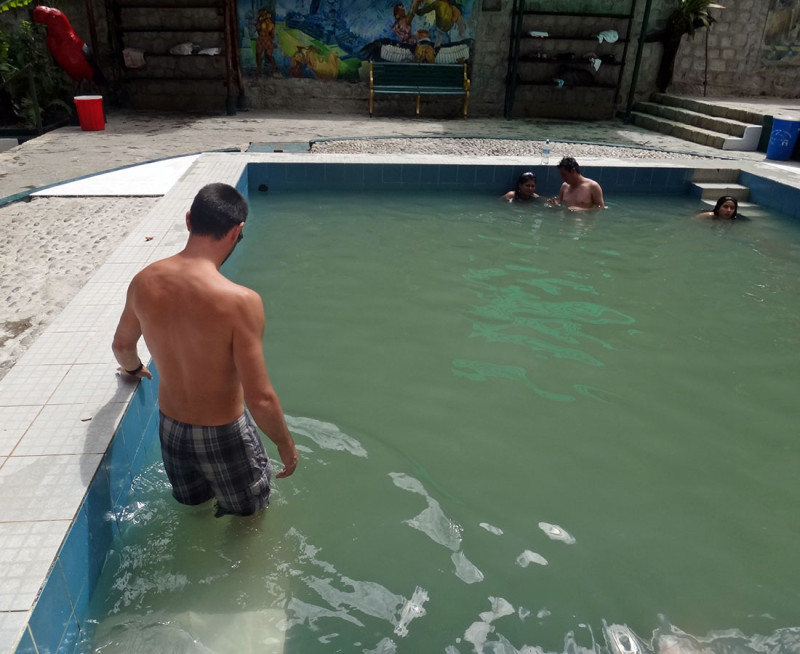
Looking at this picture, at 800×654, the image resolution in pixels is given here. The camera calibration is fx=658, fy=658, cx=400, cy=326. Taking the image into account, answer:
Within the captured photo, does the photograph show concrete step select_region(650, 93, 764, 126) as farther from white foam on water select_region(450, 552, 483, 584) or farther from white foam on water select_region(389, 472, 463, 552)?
white foam on water select_region(450, 552, 483, 584)

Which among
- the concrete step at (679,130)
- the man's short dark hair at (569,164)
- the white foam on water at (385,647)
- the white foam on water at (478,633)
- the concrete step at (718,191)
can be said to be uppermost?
the man's short dark hair at (569,164)

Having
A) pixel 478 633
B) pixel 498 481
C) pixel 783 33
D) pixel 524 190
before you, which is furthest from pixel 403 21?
pixel 478 633

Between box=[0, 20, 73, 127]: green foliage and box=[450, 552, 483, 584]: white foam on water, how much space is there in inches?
445

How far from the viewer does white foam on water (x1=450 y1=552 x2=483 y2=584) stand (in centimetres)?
271

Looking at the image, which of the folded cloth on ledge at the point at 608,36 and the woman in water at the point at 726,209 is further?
the folded cloth on ledge at the point at 608,36

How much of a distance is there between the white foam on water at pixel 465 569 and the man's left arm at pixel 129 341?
1603 mm

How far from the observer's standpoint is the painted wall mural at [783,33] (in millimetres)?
14508

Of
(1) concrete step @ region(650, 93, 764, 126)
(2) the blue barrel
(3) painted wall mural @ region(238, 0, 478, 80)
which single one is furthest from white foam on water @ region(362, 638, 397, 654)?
(3) painted wall mural @ region(238, 0, 478, 80)

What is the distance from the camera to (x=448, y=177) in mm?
8805

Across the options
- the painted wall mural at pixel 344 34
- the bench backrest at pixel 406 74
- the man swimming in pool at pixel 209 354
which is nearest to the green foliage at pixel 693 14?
the painted wall mural at pixel 344 34

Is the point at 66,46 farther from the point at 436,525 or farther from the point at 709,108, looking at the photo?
the point at 436,525

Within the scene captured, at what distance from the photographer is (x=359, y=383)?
13.5 feet

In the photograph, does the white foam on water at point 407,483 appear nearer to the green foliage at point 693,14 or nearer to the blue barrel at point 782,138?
the blue barrel at point 782,138

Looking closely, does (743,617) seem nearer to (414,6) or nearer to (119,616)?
(119,616)
